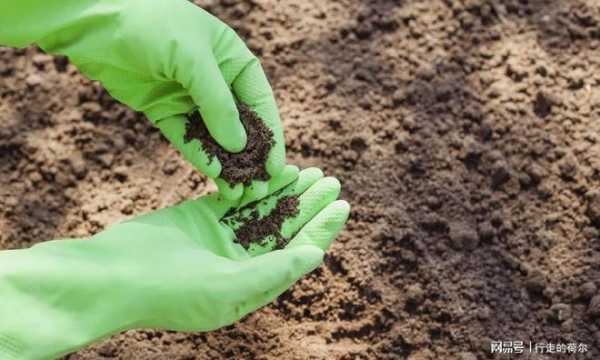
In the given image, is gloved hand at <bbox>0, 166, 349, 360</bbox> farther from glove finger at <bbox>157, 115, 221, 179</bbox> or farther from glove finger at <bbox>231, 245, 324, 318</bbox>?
glove finger at <bbox>157, 115, 221, 179</bbox>

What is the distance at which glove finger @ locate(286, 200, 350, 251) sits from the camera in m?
1.63

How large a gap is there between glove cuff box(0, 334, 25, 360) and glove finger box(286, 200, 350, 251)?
56 cm

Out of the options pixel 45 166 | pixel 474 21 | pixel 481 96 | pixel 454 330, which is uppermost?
pixel 474 21

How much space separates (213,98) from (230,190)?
20 centimetres

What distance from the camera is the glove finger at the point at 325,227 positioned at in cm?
163

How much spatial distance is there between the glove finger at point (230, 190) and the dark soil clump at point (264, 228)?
0.22 ft

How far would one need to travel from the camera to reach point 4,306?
4.52 ft

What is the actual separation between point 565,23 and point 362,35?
524 mm

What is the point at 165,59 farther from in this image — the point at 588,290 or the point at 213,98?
the point at 588,290

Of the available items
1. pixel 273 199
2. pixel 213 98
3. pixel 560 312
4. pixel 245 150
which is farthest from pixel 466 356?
pixel 213 98

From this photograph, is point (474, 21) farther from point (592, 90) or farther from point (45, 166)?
point (45, 166)

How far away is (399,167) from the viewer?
1.93 m

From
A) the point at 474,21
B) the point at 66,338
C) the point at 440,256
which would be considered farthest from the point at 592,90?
the point at 66,338

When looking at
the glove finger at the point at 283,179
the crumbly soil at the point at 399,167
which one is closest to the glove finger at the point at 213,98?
the glove finger at the point at 283,179
